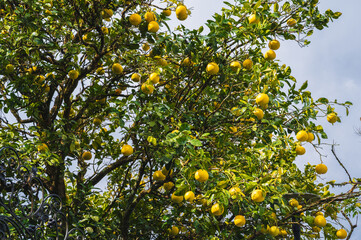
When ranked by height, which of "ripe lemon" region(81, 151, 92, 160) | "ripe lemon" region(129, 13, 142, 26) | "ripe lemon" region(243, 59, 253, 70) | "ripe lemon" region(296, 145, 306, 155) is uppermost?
"ripe lemon" region(129, 13, 142, 26)

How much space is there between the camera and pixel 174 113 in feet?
12.8

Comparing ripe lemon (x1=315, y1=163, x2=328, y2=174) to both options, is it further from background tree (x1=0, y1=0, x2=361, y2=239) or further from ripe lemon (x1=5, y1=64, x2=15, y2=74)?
ripe lemon (x1=5, y1=64, x2=15, y2=74)

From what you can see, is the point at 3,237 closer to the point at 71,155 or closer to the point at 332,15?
the point at 71,155

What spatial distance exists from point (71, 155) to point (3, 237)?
2.37 metres

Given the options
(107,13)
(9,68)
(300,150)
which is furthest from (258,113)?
(9,68)

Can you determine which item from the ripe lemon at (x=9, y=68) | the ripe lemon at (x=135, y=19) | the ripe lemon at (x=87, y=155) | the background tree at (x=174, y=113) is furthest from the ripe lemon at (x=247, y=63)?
the ripe lemon at (x=9, y=68)

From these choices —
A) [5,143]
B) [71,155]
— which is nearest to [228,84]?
[71,155]

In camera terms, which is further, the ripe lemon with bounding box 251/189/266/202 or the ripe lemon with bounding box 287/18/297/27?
the ripe lemon with bounding box 287/18/297/27

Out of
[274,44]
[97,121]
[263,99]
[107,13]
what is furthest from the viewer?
[97,121]

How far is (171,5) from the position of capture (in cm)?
419

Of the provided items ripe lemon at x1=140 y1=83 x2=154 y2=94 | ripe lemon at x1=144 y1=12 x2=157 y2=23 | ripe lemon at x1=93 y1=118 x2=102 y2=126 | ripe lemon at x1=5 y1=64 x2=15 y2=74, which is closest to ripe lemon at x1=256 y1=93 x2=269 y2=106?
ripe lemon at x1=140 y1=83 x2=154 y2=94

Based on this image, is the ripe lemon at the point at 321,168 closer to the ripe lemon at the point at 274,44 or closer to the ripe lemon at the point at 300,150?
the ripe lemon at the point at 300,150

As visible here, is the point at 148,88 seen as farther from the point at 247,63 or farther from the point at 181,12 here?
the point at 247,63

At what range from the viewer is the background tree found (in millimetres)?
3658
